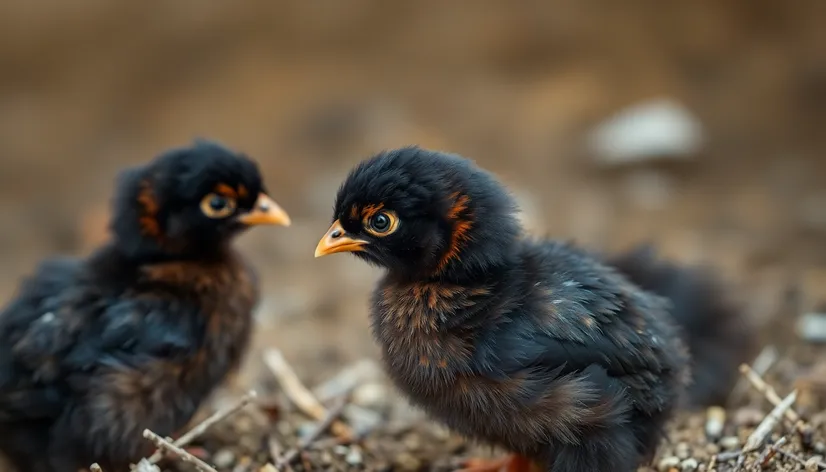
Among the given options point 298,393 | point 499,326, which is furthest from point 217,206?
point 499,326

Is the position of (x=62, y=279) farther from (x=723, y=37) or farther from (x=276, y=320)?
(x=723, y=37)

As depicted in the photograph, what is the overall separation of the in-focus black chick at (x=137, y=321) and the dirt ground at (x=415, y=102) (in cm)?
299

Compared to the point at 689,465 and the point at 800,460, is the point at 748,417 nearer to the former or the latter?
the point at 689,465

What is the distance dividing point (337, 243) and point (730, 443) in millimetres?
1692

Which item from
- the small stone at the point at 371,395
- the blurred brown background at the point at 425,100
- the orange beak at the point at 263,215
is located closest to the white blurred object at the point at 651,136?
the blurred brown background at the point at 425,100

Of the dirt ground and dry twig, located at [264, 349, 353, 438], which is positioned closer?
dry twig, located at [264, 349, 353, 438]

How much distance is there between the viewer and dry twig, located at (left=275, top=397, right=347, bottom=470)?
11.7 feet

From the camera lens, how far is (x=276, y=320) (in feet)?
19.5

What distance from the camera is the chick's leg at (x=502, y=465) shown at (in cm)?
343

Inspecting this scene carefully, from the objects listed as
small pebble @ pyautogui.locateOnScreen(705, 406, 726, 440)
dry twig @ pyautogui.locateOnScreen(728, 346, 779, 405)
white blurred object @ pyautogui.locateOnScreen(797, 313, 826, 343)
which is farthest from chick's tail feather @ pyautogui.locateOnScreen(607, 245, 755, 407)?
white blurred object @ pyautogui.locateOnScreen(797, 313, 826, 343)

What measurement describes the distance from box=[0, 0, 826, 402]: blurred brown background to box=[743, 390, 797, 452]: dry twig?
13.2 feet

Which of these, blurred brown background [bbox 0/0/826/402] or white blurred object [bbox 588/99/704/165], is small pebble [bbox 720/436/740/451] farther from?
white blurred object [bbox 588/99/704/165]

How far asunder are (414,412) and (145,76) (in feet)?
19.9

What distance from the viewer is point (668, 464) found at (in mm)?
3355
